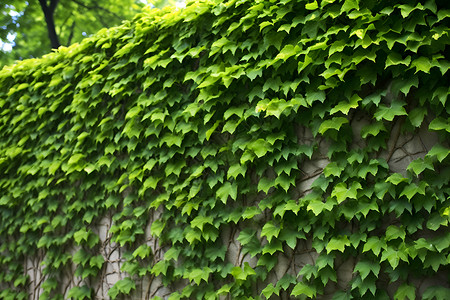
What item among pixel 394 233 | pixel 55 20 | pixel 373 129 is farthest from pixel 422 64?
pixel 55 20

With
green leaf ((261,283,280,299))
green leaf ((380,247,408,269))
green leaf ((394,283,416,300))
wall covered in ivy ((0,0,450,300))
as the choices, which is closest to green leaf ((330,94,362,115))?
wall covered in ivy ((0,0,450,300))

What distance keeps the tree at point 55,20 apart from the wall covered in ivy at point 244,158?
8417mm

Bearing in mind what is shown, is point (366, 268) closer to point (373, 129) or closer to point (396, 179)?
point (396, 179)

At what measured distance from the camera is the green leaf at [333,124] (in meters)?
2.48

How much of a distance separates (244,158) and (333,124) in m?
0.61

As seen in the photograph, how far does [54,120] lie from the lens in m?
4.32

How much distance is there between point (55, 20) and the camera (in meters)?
12.4

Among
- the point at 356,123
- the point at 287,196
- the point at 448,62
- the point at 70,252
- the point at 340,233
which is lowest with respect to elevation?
the point at 70,252

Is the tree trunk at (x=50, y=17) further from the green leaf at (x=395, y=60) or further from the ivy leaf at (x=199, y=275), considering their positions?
the green leaf at (x=395, y=60)

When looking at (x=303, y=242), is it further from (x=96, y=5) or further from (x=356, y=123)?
(x=96, y=5)

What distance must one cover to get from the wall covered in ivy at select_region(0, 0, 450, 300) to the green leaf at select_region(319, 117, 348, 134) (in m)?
0.02

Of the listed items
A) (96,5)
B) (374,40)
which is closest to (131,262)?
(374,40)

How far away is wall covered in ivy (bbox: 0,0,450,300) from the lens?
2.30 m

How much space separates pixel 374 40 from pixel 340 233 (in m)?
1.10
